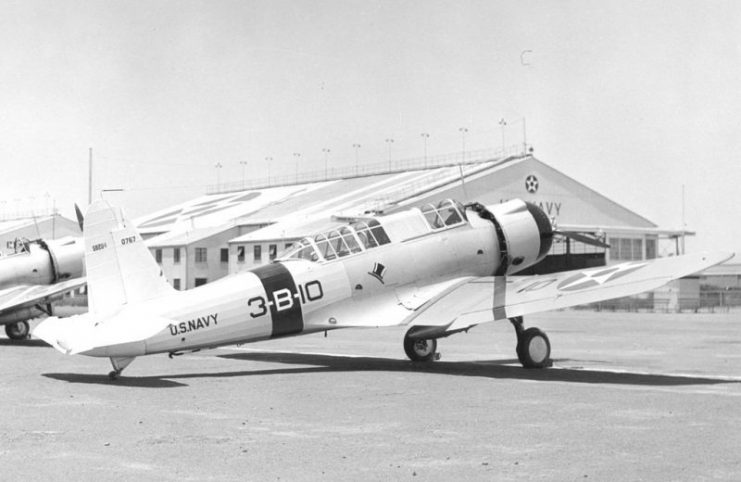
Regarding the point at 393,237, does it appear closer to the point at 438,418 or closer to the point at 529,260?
the point at 529,260

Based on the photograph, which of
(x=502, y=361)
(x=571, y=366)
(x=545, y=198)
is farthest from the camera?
(x=545, y=198)

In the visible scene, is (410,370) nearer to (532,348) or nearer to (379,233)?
(532,348)

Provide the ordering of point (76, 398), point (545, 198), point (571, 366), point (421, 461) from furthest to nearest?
point (545, 198), point (571, 366), point (76, 398), point (421, 461)

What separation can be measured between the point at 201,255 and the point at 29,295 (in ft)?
137

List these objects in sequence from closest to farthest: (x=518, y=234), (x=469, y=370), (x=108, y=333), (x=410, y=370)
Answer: (x=108, y=333) < (x=469, y=370) < (x=410, y=370) < (x=518, y=234)

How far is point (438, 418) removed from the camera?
10109 mm

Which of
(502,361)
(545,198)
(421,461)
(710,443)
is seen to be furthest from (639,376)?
(545,198)

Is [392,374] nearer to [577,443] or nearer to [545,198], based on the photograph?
[577,443]

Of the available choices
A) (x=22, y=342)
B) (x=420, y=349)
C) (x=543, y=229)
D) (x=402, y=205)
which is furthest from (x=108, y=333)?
Result: (x=402, y=205)

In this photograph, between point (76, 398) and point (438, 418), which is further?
point (76, 398)

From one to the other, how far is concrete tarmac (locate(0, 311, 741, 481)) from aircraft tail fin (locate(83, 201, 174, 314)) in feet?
4.30

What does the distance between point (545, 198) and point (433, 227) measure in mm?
46931

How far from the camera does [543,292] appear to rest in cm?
1526

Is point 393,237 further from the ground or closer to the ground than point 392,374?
further from the ground
